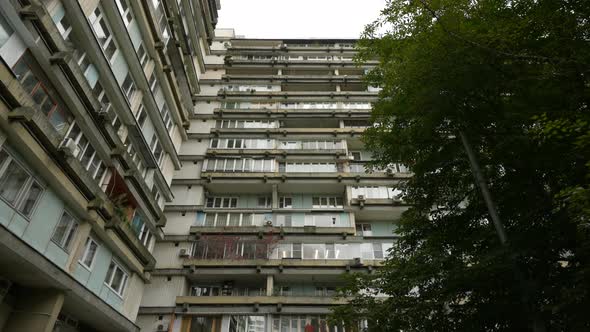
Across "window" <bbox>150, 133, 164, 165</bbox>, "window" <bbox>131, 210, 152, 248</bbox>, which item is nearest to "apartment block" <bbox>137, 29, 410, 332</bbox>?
"window" <bbox>131, 210, 152, 248</bbox>

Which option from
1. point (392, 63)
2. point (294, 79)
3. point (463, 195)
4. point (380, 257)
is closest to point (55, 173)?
point (392, 63)

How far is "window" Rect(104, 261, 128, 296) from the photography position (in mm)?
16256

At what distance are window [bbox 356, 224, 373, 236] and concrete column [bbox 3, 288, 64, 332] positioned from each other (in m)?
17.6

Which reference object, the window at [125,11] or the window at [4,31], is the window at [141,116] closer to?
the window at [125,11]

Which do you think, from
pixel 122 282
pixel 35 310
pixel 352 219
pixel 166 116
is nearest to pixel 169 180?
pixel 166 116

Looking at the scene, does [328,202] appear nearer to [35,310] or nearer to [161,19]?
[161,19]

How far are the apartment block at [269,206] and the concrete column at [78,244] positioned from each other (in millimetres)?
7391

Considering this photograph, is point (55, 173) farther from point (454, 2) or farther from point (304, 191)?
point (304, 191)

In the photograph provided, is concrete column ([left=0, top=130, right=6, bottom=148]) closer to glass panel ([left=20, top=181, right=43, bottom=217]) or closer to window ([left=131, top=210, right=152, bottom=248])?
glass panel ([left=20, top=181, right=43, bottom=217])

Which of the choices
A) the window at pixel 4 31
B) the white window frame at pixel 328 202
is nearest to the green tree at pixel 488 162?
the window at pixel 4 31

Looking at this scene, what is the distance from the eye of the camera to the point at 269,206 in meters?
25.6

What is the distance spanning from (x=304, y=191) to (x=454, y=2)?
18.3 m

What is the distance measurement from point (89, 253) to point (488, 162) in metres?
15.0

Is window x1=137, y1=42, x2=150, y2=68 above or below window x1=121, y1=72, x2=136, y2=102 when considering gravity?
above
